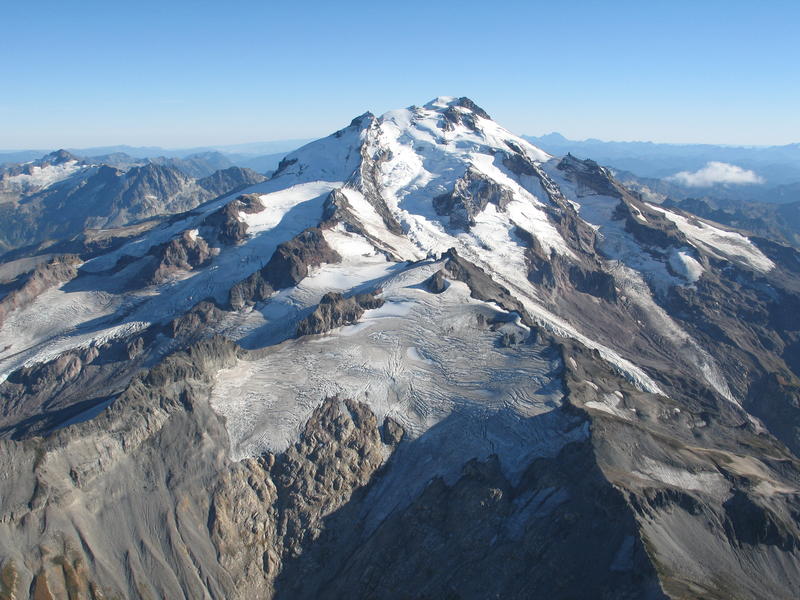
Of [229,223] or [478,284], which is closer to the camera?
[478,284]

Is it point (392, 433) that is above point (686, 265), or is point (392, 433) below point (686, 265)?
above

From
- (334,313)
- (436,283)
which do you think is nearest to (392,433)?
(334,313)

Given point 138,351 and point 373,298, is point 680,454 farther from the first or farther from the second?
point 138,351

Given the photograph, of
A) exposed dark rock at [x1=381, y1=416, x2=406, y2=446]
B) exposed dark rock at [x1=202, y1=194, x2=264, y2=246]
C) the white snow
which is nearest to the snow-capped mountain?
exposed dark rock at [x1=381, y1=416, x2=406, y2=446]

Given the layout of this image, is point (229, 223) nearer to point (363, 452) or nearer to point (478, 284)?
point (478, 284)

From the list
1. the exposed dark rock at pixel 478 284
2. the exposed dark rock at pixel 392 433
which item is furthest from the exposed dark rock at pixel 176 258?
the exposed dark rock at pixel 392 433

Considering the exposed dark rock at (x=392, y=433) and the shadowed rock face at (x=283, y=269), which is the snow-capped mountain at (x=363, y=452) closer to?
the exposed dark rock at (x=392, y=433)
